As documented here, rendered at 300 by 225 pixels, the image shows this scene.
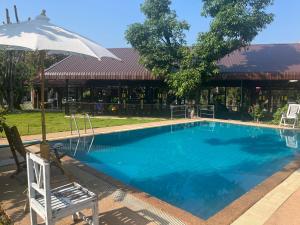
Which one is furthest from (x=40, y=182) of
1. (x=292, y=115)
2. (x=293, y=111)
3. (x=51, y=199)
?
(x=293, y=111)

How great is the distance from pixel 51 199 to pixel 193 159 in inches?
255

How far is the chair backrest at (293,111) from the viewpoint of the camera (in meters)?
15.5

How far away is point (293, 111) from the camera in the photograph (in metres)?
15.9

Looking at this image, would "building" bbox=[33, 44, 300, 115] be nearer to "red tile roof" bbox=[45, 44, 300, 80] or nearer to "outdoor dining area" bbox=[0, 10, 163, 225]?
"red tile roof" bbox=[45, 44, 300, 80]

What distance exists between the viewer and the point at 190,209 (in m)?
5.74

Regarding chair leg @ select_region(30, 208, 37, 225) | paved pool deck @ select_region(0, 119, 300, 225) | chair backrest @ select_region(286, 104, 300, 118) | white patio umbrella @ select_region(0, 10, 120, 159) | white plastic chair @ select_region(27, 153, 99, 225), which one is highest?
white patio umbrella @ select_region(0, 10, 120, 159)

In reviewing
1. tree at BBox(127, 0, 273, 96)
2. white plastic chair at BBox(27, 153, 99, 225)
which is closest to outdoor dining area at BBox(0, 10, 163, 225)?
white plastic chair at BBox(27, 153, 99, 225)

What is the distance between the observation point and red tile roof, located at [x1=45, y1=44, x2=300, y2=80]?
1875 cm

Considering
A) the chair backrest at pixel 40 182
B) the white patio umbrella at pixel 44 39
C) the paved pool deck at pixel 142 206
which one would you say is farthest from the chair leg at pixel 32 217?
the white patio umbrella at pixel 44 39

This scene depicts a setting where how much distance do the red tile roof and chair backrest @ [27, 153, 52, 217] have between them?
53.7 ft

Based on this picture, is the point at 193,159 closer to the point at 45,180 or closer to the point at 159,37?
the point at 45,180

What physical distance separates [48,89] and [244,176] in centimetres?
2645

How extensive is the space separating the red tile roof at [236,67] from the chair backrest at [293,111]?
268cm

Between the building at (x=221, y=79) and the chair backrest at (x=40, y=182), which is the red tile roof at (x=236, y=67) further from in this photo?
the chair backrest at (x=40, y=182)
